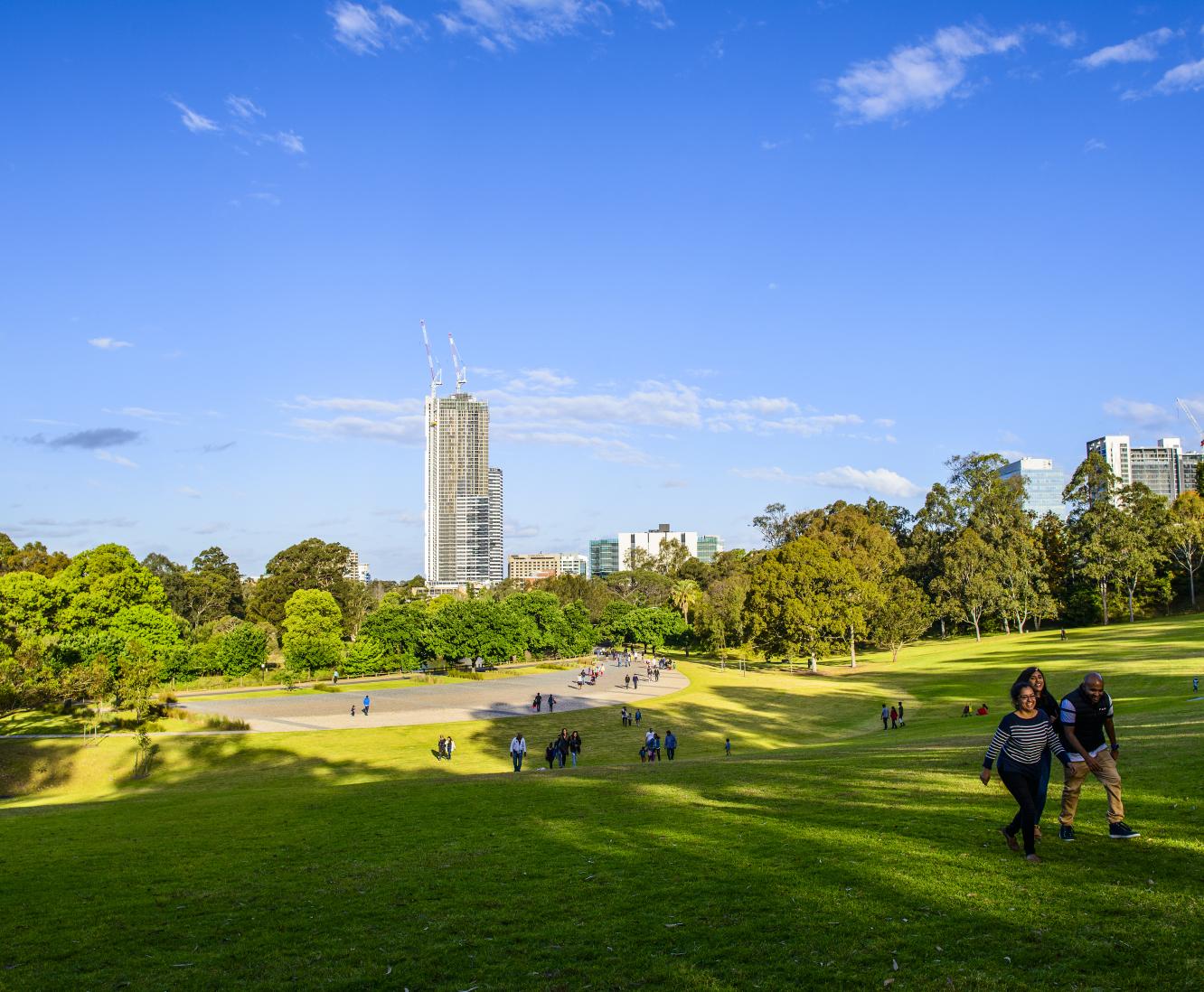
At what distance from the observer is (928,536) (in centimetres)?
10356

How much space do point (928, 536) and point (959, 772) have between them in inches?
3695

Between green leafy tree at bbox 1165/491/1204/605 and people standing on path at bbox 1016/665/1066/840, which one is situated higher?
green leafy tree at bbox 1165/491/1204/605

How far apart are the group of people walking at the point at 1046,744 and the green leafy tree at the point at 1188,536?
93.3 metres

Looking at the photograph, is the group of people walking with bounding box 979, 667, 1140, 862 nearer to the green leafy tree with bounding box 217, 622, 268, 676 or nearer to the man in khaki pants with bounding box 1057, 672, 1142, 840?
the man in khaki pants with bounding box 1057, 672, 1142, 840

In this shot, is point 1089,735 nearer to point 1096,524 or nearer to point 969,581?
point 969,581

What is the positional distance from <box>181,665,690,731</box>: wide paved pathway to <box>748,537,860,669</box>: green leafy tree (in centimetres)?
1099

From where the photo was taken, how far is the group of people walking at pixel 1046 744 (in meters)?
8.57

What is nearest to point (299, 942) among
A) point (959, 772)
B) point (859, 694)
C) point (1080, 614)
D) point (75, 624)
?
point (959, 772)

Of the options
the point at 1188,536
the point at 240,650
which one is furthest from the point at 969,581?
the point at 240,650

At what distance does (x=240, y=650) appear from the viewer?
229 ft

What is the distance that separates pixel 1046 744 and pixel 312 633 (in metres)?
76.7

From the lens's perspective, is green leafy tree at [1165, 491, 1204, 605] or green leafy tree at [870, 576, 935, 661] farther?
green leafy tree at [1165, 491, 1204, 605]

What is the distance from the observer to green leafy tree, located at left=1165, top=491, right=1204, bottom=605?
3349 inches

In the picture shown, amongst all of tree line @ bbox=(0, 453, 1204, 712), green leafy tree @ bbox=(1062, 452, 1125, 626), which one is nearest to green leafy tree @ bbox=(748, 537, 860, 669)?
tree line @ bbox=(0, 453, 1204, 712)
